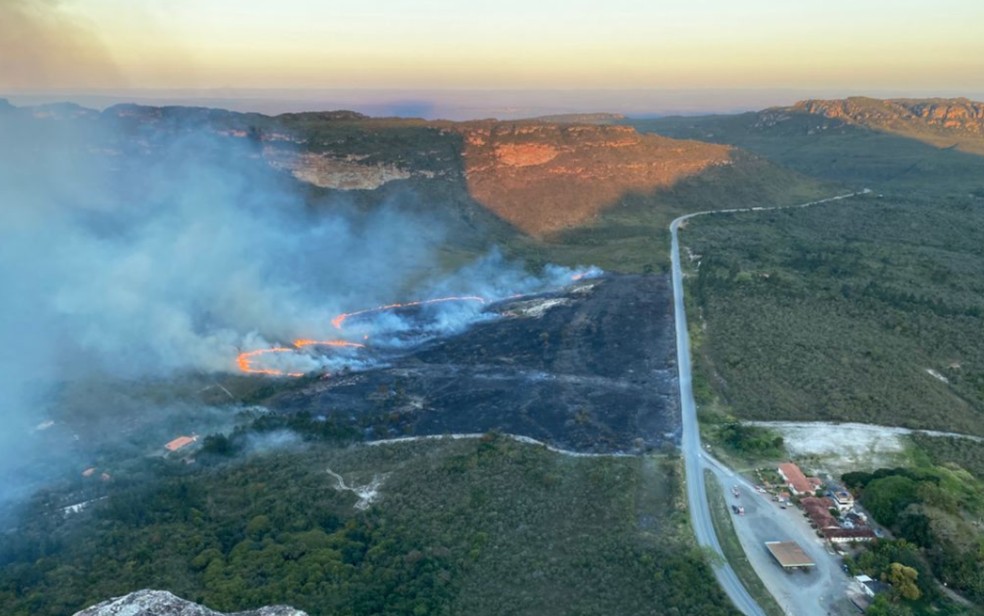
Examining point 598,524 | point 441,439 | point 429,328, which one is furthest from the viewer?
point 429,328

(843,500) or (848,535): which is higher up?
(843,500)

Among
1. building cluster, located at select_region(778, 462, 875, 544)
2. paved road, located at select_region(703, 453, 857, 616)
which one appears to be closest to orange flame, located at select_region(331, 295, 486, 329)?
paved road, located at select_region(703, 453, 857, 616)

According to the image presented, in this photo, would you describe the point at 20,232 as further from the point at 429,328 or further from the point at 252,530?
the point at 252,530

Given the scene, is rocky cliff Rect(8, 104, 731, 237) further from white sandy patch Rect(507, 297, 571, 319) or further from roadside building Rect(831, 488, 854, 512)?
roadside building Rect(831, 488, 854, 512)

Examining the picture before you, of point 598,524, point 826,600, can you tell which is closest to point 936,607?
point 826,600

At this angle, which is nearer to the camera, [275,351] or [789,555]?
[789,555]

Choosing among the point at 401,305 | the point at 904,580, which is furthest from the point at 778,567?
the point at 401,305

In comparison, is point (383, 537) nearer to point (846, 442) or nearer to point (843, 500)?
point (843, 500)
